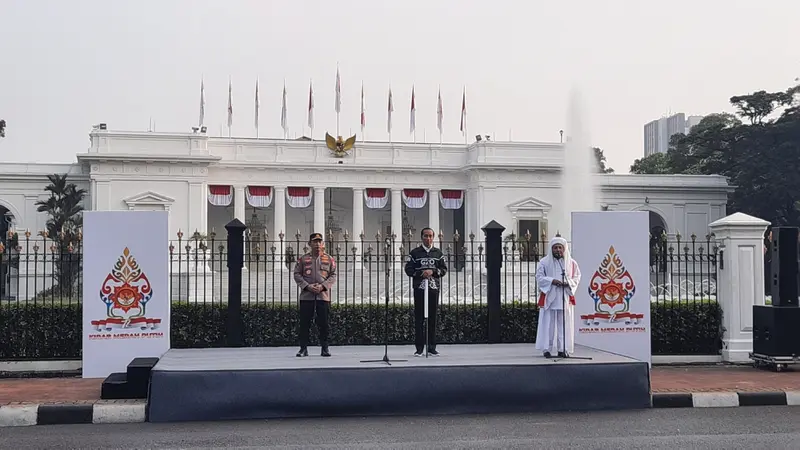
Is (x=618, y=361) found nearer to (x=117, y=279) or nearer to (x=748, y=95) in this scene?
(x=117, y=279)

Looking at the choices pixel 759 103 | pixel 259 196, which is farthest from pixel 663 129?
pixel 259 196

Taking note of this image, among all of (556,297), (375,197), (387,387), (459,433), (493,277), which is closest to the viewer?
(459,433)

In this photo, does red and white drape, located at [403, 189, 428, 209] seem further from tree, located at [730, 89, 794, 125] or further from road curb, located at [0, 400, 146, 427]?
road curb, located at [0, 400, 146, 427]

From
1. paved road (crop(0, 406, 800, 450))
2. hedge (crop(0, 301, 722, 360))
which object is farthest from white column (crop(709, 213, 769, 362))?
paved road (crop(0, 406, 800, 450))

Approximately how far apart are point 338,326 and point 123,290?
3.18m

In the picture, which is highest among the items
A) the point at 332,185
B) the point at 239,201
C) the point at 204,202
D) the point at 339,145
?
the point at 339,145

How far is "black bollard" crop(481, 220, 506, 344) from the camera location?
41.5ft

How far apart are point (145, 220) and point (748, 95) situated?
3970cm

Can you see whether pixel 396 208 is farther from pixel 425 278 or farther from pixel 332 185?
pixel 425 278

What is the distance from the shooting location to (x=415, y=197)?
47.8 meters

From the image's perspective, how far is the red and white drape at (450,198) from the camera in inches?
1903

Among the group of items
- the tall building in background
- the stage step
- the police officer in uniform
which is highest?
the tall building in background

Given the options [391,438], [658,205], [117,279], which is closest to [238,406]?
[391,438]

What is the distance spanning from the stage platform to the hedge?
3128mm
